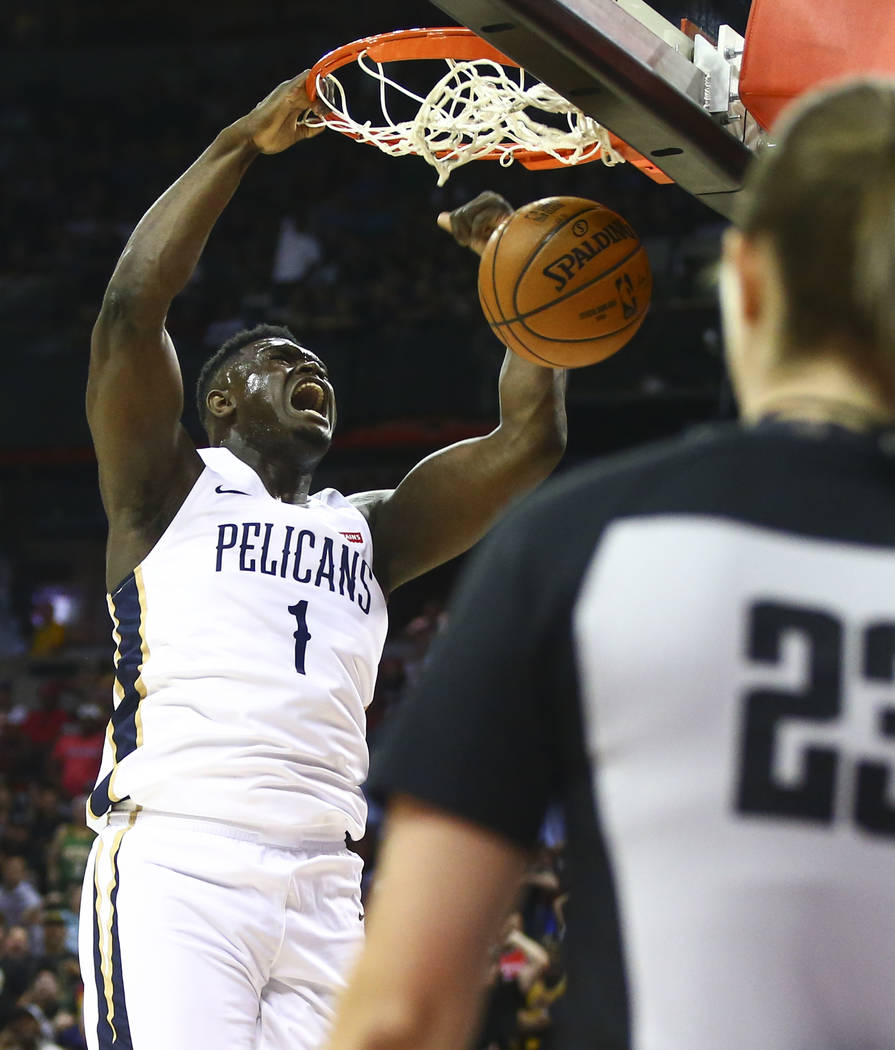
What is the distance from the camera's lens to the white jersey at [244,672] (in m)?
3.30

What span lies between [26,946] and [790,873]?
26.9ft

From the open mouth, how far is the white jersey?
389 millimetres

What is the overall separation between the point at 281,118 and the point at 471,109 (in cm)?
46

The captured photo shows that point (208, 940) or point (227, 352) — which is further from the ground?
point (227, 352)

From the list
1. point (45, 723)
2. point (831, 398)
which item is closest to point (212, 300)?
point (45, 723)

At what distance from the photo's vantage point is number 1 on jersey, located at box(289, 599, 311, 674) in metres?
3.44

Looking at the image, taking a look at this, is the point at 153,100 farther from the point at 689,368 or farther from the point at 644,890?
the point at 644,890

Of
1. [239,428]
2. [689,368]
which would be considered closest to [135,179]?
[689,368]

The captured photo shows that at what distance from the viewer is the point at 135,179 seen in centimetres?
1544

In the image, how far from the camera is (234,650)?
340 cm

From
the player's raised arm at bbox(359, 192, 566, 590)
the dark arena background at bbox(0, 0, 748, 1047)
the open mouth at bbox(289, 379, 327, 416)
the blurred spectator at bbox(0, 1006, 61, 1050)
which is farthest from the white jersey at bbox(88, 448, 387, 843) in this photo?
the dark arena background at bbox(0, 0, 748, 1047)

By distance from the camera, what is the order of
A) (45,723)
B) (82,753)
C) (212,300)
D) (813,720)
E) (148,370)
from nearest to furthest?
(813,720), (148,370), (82,753), (45,723), (212,300)

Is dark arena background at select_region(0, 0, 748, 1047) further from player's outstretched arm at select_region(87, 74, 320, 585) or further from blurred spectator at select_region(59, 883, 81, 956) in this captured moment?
player's outstretched arm at select_region(87, 74, 320, 585)

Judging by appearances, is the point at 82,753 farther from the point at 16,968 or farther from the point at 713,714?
the point at 713,714
